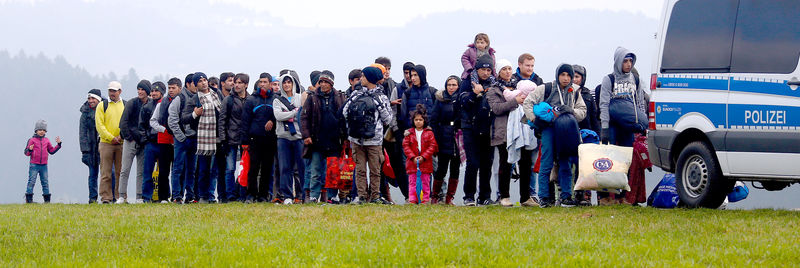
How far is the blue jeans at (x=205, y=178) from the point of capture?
16.8m

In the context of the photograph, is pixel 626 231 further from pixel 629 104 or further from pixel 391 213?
pixel 629 104

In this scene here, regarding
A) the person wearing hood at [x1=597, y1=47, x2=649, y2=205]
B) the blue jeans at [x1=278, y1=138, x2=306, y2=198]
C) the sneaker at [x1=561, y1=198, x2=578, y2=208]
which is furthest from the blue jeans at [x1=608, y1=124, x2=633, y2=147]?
the blue jeans at [x1=278, y1=138, x2=306, y2=198]

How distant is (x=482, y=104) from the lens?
567 inches

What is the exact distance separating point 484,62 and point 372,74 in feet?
5.02

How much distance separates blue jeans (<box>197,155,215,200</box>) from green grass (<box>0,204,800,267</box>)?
3.75 metres

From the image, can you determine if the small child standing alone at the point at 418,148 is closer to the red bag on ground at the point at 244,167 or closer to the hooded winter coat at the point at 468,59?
the hooded winter coat at the point at 468,59

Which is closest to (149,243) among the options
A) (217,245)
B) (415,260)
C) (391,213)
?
(217,245)

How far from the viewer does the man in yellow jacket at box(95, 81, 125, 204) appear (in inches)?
722

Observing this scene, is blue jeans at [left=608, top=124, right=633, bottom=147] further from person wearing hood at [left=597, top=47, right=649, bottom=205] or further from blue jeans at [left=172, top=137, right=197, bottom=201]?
blue jeans at [left=172, top=137, right=197, bottom=201]

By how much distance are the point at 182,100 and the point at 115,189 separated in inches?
115

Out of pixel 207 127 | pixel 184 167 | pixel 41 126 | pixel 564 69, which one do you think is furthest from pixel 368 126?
pixel 41 126

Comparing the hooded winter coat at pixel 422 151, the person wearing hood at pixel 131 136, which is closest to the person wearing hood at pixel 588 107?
the hooded winter coat at pixel 422 151

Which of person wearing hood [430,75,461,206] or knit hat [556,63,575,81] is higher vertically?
knit hat [556,63,575,81]

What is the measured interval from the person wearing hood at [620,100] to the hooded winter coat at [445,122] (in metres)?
2.01
